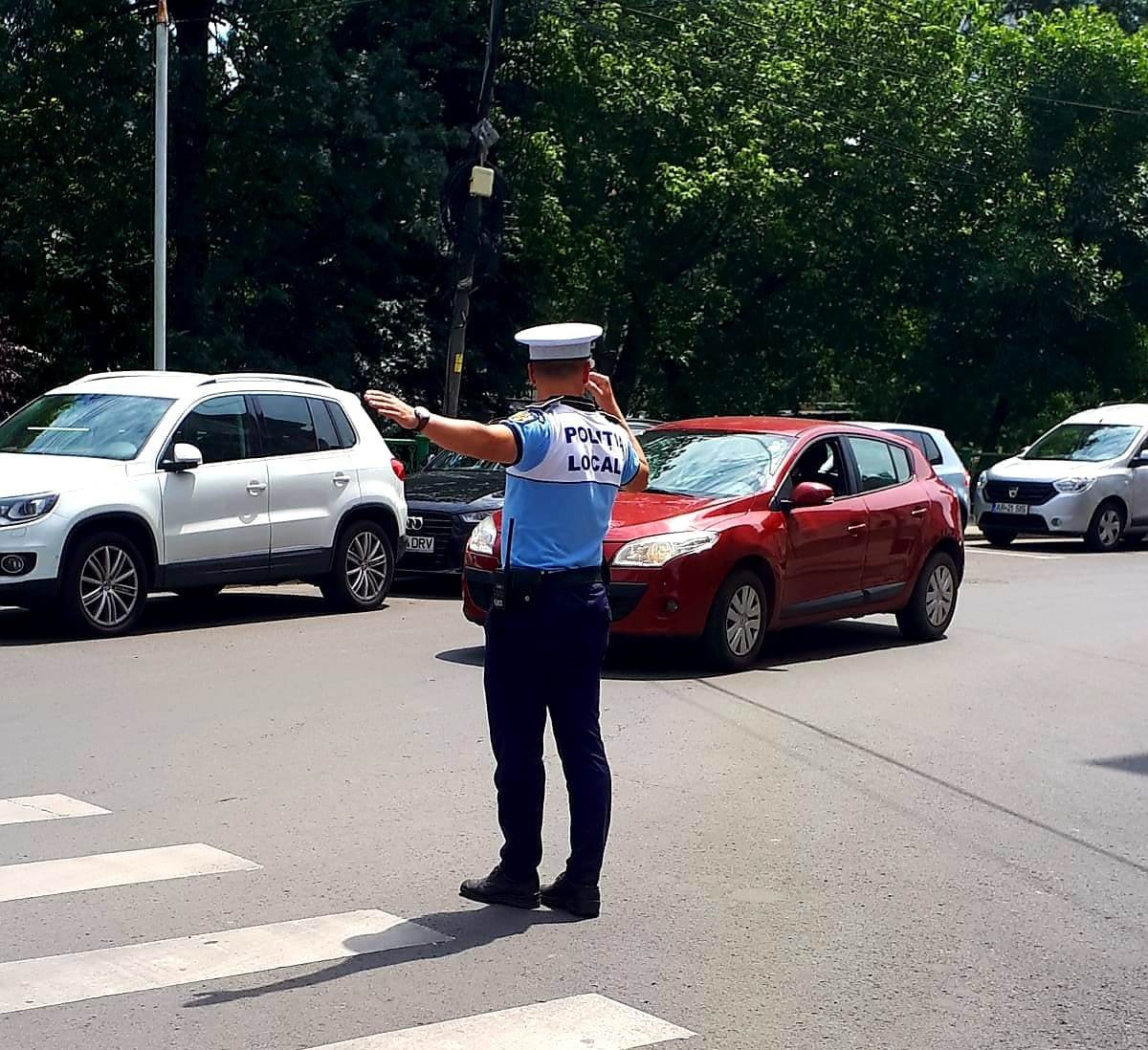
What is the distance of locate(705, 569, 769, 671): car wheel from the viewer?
37.6ft

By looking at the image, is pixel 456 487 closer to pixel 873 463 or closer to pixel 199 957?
pixel 873 463

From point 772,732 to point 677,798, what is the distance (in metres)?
1.81

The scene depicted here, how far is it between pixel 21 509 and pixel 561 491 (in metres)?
7.32

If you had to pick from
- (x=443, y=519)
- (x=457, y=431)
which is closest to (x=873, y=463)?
(x=443, y=519)

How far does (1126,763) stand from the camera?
9242mm

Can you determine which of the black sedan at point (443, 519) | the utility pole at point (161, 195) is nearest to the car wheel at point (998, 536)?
the black sedan at point (443, 519)

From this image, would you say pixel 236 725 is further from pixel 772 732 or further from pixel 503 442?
pixel 503 442

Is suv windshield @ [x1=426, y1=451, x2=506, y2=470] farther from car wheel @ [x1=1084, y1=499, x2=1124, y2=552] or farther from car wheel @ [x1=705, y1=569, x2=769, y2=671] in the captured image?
car wheel @ [x1=1084, y1=499, x2=1124, y2=552]

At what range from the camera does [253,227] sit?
29484 millimetres

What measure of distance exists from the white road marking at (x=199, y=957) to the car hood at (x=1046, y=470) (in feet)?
66.1

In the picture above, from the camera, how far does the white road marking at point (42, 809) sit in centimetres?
723

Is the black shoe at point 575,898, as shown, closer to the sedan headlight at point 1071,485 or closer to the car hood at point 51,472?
the car hood at point 51,472

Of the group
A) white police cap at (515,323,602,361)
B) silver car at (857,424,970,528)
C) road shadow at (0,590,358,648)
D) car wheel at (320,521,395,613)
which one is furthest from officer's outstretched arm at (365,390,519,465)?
silver car at (857,424,970,528)

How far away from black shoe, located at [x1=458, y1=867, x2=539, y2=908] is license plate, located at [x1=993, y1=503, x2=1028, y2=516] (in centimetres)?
1960
